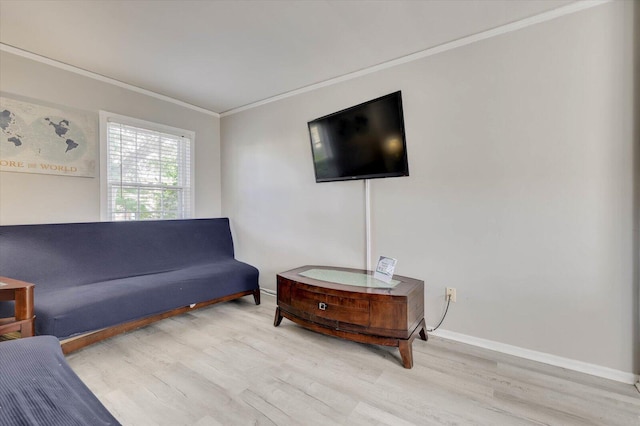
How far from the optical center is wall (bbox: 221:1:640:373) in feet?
5.85

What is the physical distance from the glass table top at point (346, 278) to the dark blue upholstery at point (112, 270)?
90 cm

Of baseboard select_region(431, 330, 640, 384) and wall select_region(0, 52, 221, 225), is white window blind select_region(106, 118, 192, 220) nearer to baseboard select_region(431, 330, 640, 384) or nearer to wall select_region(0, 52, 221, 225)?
wall select_region(0, 52, 221, 225)

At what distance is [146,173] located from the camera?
3264 millimetres

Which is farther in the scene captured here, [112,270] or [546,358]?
[112,270]

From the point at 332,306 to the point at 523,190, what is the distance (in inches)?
64.1

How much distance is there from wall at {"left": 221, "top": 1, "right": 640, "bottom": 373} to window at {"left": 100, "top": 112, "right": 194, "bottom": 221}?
82.3 inches

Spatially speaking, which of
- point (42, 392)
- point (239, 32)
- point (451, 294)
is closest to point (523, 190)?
point (451, 294)

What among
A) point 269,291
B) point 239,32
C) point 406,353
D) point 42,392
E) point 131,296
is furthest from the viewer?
point 269,291

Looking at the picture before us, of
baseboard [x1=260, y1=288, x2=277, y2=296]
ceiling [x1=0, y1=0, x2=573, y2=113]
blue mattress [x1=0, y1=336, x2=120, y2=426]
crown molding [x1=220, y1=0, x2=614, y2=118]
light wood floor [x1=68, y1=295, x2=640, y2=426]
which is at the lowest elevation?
light wood floor [x1=68, y1=295, x2=640, y2=426]

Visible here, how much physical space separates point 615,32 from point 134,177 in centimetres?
419

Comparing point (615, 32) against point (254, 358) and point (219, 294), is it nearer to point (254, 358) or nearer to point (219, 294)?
point (254, 358)

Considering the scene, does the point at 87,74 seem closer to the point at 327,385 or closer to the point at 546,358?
the point at 327,385

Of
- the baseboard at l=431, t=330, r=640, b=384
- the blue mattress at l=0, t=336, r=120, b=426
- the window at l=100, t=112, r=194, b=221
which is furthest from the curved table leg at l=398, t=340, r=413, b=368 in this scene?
the window at l=100, t=112, r=194, b=221

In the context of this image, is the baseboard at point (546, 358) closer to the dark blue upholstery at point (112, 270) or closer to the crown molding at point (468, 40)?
the dark blue upholstery at point (112, 270)
